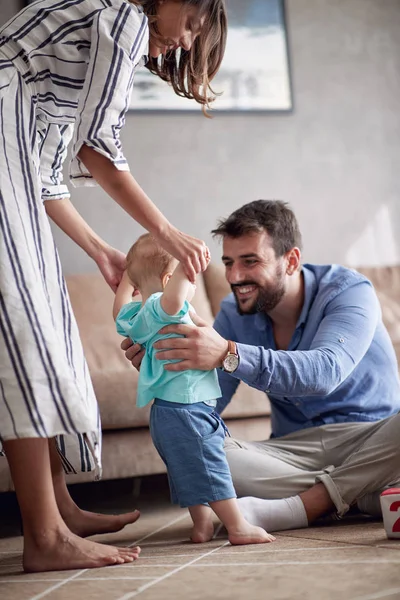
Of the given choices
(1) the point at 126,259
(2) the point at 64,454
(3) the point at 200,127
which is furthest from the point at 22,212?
(3) the point at 200,127

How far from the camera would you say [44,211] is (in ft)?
5.16

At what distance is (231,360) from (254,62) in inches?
93.0

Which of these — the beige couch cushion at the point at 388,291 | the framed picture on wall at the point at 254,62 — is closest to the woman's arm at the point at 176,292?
the beige couch cushion at the point at 388,291

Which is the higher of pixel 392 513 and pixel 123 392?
pixel 123 392

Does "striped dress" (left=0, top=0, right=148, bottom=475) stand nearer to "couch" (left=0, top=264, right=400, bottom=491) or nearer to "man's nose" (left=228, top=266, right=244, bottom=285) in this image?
"man's nose" (left=228, top=266, right=244, bottom=285)

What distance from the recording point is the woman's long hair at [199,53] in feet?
5.37

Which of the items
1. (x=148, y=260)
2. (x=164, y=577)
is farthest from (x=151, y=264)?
(x=164, y=577)

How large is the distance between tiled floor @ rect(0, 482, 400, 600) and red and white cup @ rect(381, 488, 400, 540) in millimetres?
25

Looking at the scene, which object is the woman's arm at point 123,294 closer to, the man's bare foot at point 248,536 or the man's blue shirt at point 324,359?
the man's blue shirt at point 324,359

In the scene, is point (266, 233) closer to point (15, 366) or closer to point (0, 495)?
point (15, 366)

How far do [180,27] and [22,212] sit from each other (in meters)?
0.50

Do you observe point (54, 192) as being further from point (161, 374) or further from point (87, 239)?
point (161, 374)

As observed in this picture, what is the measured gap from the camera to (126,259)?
1916 millimetres

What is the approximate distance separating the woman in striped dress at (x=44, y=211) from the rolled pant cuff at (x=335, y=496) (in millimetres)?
550
